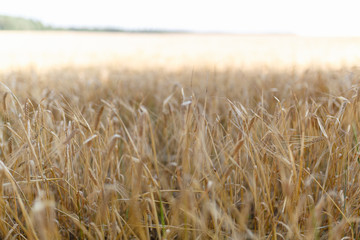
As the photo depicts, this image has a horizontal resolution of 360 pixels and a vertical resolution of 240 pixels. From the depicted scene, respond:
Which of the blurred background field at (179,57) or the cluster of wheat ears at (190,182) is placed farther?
the blurred background field at (179,57)

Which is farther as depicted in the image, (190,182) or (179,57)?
(179,57)

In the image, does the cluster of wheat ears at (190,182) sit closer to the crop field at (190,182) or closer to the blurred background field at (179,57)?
the crop field at (190,182)

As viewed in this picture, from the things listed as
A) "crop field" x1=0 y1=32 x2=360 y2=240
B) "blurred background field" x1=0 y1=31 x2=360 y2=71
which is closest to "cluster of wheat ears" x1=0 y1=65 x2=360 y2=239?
"crop field" x1=0 y1=32 x2=360 y2=240

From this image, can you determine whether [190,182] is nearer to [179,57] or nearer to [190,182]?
[190,182]

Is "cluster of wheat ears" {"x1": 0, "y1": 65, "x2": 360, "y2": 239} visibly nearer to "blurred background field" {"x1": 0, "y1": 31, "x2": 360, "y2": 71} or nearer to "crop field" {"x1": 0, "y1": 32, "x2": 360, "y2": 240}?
"crop field" {"x1": 0, "y1": 32, "x2": 360, "y2": 240}

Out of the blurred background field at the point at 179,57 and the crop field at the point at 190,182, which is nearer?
the crop field at the point at 190,182

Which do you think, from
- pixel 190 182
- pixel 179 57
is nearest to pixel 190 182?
pixel 190 182

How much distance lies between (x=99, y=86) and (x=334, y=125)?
1329 mm

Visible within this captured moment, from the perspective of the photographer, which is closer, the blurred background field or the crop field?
the crop field

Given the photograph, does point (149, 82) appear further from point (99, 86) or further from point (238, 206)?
point (238, 206)

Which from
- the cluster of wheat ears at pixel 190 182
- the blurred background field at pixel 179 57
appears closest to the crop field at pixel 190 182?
the cluster of wheat ears at pixel 190 182

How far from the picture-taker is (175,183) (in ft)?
3.18

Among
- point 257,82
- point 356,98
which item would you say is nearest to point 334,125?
point 356,98

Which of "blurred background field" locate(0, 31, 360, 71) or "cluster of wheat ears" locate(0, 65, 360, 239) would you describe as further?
"blurred background field" locate(0, 31, 360, 71)
